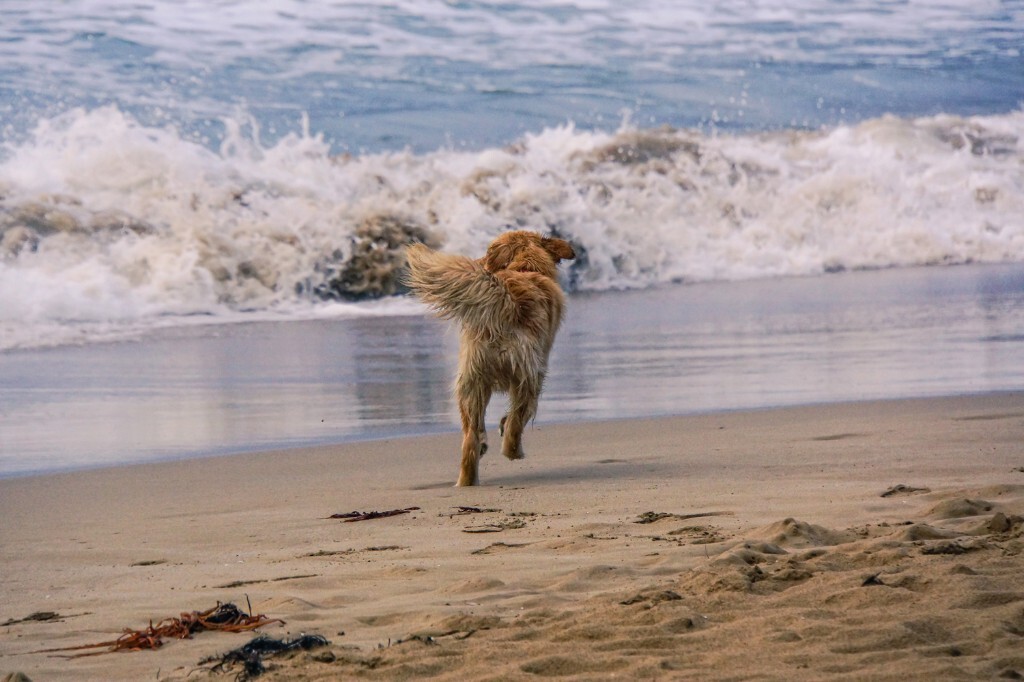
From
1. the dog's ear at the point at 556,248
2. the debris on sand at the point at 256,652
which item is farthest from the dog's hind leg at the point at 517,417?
the debris on sand at the point at 256,652

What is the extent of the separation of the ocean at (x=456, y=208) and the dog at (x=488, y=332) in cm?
151

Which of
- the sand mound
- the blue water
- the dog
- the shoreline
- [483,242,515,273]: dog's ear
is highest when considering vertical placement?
the blue water

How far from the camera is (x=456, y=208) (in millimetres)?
19797

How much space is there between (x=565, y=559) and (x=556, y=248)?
10.3 feet

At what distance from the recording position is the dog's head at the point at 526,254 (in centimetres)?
665

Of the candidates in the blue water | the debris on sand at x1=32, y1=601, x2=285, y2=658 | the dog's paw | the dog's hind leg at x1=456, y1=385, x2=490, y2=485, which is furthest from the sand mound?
the blue water

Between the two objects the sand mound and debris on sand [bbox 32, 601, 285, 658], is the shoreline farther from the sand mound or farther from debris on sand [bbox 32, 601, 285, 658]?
the sand mound

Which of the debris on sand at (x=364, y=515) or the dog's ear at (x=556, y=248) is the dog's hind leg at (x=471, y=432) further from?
the dog's ear at (x=556, y=248)

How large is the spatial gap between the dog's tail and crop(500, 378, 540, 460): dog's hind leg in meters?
0.38

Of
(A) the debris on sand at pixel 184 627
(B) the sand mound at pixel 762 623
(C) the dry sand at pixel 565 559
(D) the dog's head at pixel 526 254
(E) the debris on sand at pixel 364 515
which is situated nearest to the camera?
(B) the sand mound at pixel 762 623

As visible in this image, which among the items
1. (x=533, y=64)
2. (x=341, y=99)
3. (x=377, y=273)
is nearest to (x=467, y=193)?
(x=377, y=273)

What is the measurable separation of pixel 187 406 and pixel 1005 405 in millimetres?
5156

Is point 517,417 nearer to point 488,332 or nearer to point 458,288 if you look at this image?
point 488,332

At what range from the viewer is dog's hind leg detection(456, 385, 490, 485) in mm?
5891
